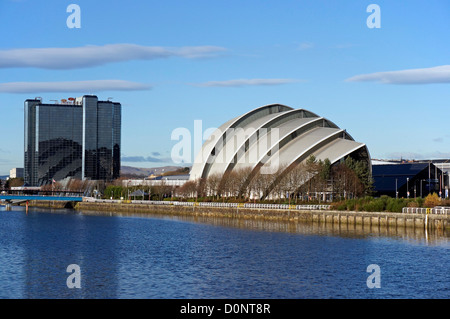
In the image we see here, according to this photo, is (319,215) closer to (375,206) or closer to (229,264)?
(375,206)

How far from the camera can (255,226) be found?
61.5 m

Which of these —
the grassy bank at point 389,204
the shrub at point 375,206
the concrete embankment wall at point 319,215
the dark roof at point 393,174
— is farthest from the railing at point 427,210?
the dark roof at point 393,174

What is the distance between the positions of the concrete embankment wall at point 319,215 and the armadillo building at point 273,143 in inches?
400

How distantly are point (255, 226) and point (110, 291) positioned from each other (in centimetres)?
3475

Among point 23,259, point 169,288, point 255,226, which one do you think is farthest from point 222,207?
point 169,288

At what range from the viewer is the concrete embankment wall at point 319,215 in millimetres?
54031

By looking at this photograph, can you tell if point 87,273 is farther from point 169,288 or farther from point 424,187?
point 424,187

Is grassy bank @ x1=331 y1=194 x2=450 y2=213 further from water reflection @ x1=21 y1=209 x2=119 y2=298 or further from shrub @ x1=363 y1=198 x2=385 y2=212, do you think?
water reflection @ x1=21 y1=209 x2=119 y2=298

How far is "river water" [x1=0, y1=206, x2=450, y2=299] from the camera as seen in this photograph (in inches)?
1096

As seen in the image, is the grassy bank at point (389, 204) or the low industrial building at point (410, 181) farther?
the low industrial building at point (410, 181)

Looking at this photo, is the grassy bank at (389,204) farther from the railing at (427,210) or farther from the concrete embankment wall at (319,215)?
the concrete embankment wall at (319,215)

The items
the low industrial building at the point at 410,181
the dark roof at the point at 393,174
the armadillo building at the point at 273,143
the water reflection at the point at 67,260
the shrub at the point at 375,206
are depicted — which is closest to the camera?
the water reflection at the point at 67,260

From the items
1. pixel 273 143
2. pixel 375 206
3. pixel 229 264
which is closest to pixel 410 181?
pixel 273 143

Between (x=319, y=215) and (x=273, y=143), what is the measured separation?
81.5ft
